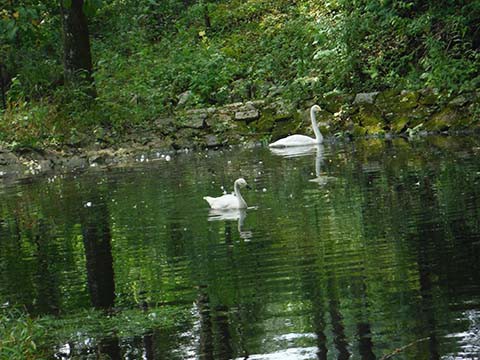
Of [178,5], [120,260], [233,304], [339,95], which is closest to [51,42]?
[178,5]

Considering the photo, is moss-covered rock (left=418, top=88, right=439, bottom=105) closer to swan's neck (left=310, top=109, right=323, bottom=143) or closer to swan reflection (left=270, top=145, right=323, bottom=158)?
swan's neck (left=310, top=109, right=323, bottom=143)

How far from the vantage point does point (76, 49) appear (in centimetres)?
2675

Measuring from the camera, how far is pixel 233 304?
779 cm

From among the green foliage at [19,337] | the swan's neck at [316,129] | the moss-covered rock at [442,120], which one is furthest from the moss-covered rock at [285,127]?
the green foliage at [19,337]

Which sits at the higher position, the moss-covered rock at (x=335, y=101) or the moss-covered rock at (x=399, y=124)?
the moss-covered rock at (x=335, y=101)

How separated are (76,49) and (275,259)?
18.4 metres

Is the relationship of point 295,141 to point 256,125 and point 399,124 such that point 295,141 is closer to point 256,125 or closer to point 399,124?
point 399,124

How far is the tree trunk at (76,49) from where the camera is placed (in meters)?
26.5

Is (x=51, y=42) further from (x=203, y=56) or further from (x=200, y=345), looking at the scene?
(x=200, y=345)

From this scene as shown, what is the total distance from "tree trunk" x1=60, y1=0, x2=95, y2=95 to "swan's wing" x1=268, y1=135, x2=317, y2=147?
6392 mm

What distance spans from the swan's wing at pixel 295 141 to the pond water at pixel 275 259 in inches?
180

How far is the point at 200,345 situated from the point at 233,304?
1068 mm

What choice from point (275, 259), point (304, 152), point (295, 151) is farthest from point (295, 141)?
point (275, 259)

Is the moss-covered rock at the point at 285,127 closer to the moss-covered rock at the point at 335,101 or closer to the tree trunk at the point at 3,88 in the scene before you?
the moss-covered rock at the point at 335,101
